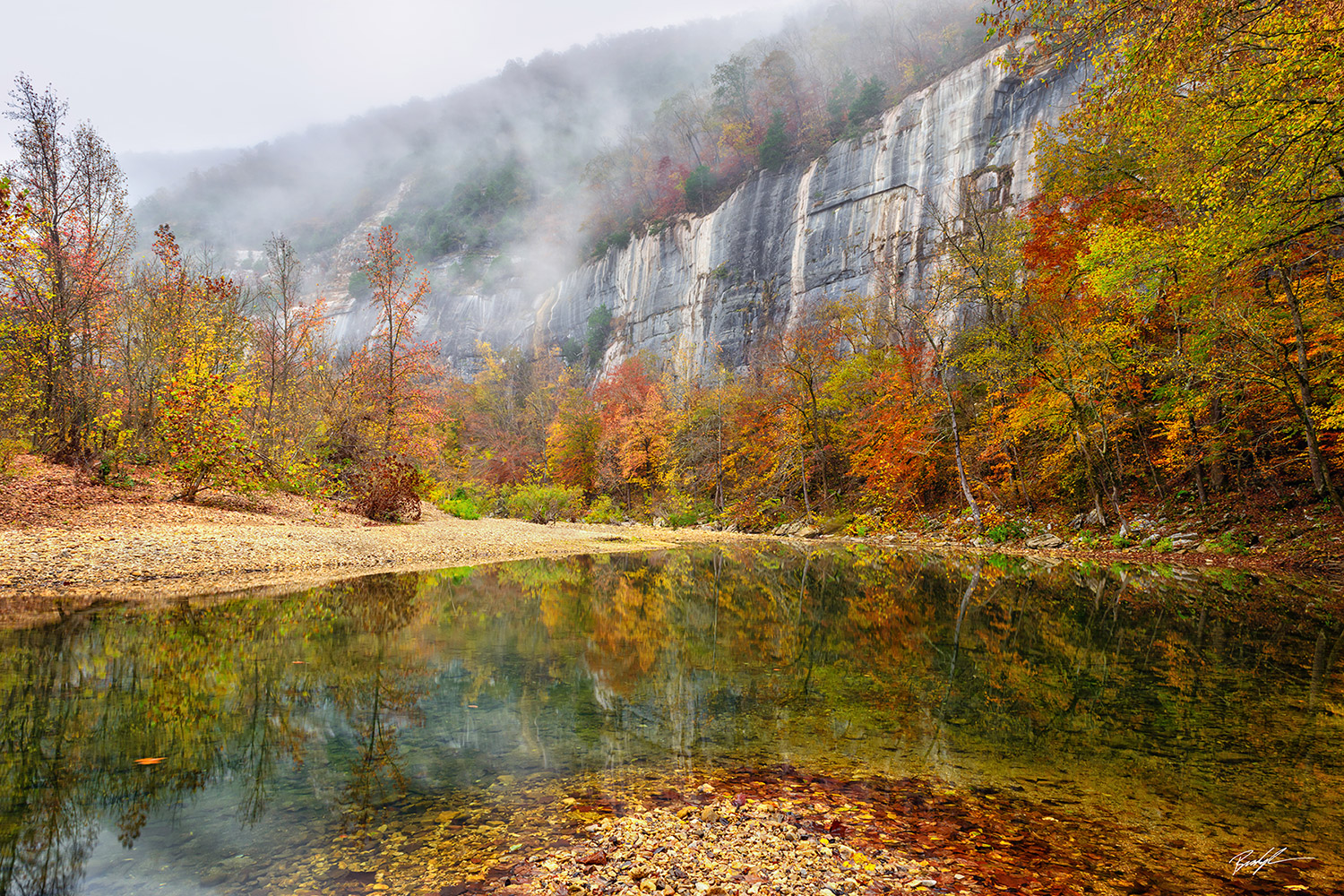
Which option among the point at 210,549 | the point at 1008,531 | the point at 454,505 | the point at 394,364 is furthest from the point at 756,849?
the point at 454,505

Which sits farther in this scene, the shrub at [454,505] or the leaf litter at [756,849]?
the shrub at [454,505]

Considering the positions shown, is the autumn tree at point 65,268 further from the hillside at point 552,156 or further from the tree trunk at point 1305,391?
the hillside at point 552,156

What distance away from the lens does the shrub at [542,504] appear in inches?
1054

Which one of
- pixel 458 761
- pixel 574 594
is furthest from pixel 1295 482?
pixel 458 761

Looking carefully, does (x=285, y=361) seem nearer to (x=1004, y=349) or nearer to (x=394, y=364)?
(x=394, y=364)

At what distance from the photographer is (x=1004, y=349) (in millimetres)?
18578

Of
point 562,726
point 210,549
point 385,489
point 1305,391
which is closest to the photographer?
point 562,726

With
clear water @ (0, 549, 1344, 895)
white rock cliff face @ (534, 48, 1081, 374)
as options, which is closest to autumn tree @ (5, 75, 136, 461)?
clear water @ (0, 549, 1344, 895)

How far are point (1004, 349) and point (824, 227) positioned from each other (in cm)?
2675

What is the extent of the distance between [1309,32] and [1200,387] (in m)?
10.2

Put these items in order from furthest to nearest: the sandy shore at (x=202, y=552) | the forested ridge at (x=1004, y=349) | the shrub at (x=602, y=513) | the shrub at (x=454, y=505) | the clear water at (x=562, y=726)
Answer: the shrub at (x=602, y=513), the shrub at (x=454, y=505), the sandy shore at (x=202, y=552), the forested ridge at (x=1004, y=349), the clear water at (x=562, y=726)

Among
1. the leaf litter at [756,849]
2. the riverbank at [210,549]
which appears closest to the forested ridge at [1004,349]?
the riverbank at [210,549]

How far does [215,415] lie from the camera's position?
13.9 meters

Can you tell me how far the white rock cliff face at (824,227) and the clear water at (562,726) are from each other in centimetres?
2526
